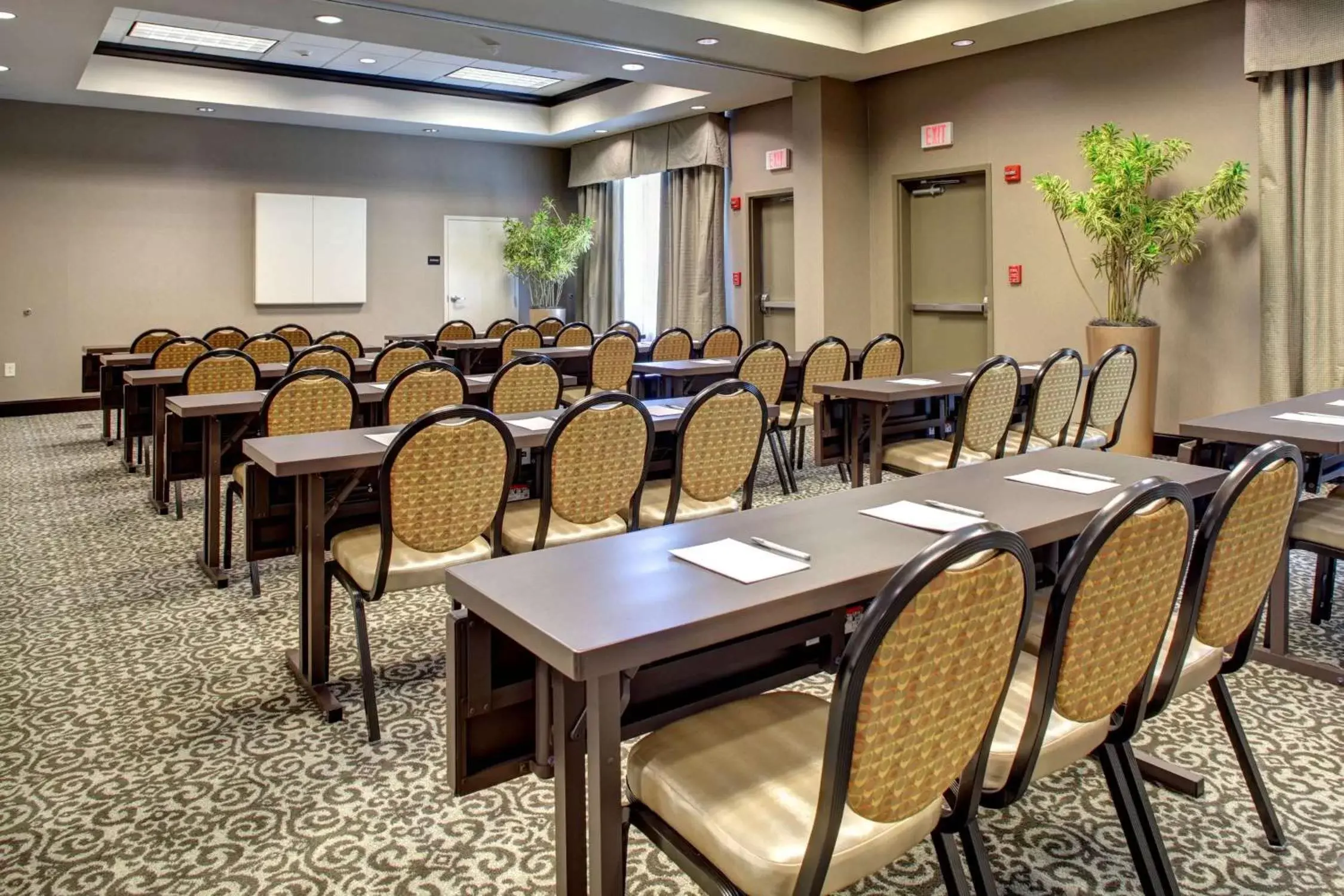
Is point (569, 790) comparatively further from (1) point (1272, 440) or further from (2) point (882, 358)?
(2) point (882, 358)

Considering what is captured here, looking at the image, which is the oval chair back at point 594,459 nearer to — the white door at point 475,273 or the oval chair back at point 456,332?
the oval chair back at point 456,332

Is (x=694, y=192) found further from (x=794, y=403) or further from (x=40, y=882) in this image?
(x=40, y=882)

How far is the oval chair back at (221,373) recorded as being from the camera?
15.5ft

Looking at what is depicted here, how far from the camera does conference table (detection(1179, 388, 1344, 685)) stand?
2.81 meters

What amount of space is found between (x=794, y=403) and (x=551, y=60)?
364cm

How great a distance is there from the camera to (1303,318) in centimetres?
552

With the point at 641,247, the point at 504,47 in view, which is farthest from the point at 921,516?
the point at 641,247

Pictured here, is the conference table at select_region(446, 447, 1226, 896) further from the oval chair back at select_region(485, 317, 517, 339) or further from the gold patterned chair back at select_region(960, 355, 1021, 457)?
the oval chair back at select_region(485, 317, 517, 339)

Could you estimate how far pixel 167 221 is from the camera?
31.4 ft

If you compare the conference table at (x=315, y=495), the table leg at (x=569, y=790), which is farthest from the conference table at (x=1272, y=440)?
the table leg at (x=569, y=790)

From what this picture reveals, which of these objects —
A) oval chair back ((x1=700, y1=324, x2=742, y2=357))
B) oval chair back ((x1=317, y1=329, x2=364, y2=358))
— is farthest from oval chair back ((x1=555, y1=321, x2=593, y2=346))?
oval chair back ((x1=317, y1=329, x2=364, y2=358))

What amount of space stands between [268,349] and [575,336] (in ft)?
7.93

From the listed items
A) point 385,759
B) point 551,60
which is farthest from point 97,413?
point 385,759

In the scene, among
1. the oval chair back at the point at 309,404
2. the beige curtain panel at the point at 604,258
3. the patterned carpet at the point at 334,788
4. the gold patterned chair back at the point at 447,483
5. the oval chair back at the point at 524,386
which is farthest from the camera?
the beige curtain panel at the point at 604,258
